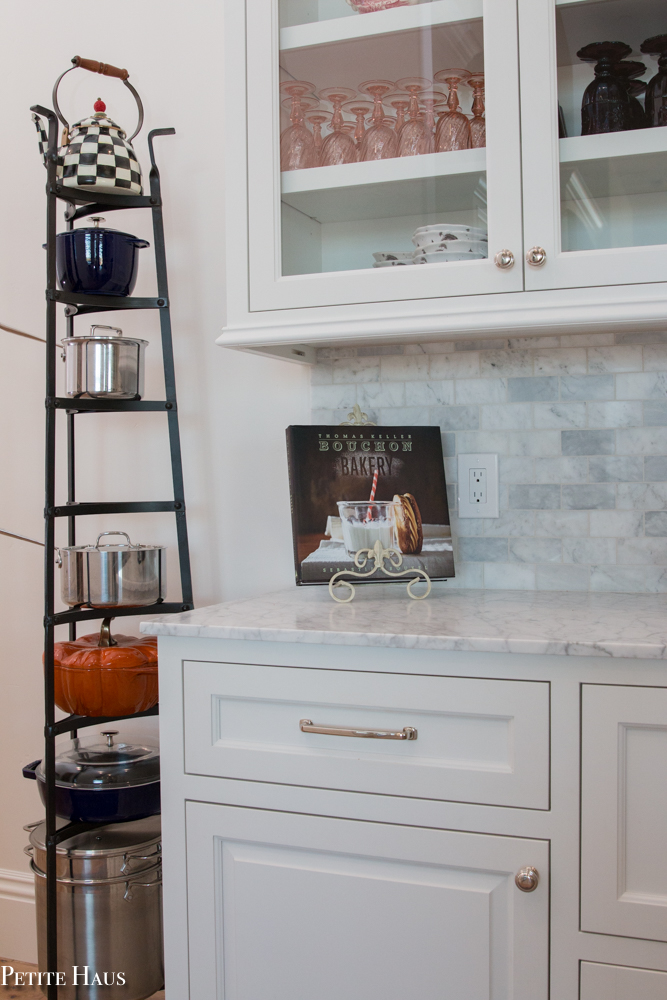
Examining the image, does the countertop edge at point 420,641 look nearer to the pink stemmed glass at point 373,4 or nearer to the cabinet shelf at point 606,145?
the cabinet shelf at point 606,145

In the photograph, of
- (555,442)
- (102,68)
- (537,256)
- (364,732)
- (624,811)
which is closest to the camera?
(624,811)

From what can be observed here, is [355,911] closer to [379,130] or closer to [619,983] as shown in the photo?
[619,983]

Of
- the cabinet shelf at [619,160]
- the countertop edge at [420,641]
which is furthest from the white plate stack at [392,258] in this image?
the countertop edge at [420,641]

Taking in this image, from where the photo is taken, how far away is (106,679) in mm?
1583

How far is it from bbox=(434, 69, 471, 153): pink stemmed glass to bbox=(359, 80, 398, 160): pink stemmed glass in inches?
3.2

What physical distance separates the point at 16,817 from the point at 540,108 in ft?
6.38

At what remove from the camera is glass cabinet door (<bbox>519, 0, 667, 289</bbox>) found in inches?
51.7

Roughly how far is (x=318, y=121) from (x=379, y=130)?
0.37ft

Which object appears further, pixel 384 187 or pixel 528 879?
pixel 384 187

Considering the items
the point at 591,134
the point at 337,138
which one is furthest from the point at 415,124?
the point at 591,134

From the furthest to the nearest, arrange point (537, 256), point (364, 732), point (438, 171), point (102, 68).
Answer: point (102, 68), point (438, 171), point (537, 256), point (364, 732)

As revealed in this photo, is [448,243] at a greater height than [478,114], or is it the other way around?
[478,114]

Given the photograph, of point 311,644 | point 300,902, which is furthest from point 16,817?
point 311,644

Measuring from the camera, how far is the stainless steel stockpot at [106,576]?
1613mm
